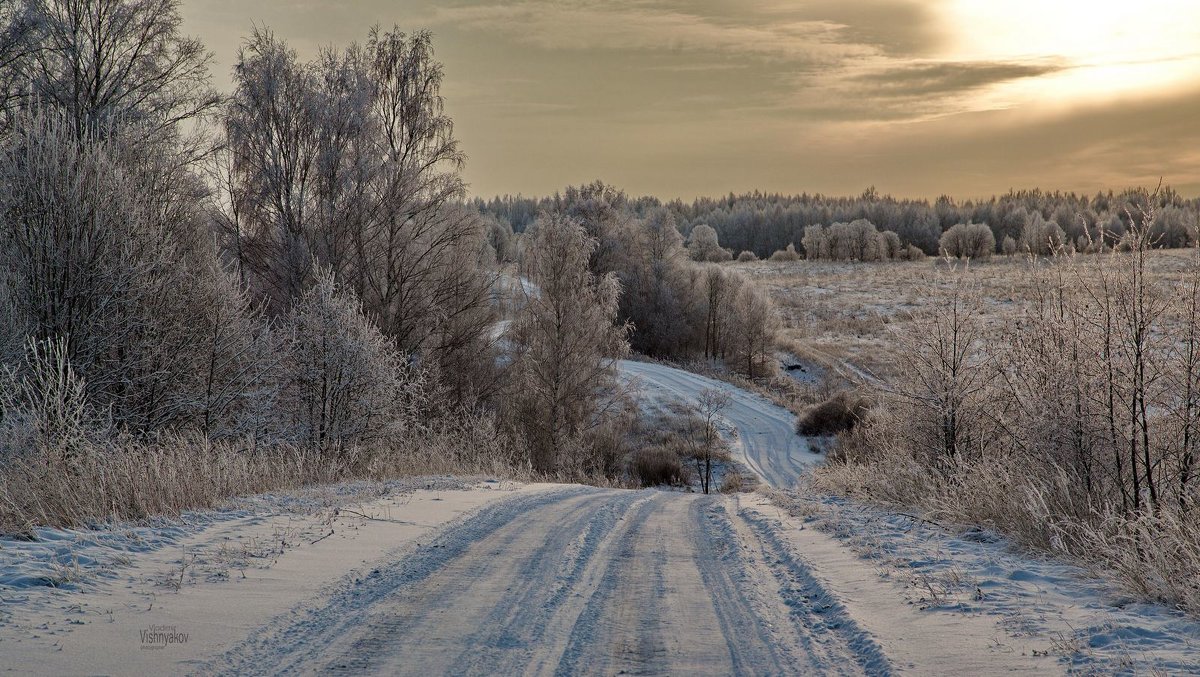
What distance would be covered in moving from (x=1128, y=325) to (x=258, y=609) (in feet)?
29.6

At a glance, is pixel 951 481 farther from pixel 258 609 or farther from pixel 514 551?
pixel 258 609

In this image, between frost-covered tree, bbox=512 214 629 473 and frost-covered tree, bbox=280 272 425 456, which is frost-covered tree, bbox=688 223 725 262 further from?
frost-covered tree, bbox=280 272 425 456

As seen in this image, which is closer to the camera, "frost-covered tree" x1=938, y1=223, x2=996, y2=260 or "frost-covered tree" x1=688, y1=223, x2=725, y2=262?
"frost-covered tree" x1=688, y1=223, x2=725, y2=262

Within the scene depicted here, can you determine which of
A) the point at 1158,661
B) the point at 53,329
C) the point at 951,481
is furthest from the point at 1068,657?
the point at 53,329

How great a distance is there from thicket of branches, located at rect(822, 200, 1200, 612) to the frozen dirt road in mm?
2539

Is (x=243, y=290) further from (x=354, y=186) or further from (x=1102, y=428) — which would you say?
(x=1102, y=428)

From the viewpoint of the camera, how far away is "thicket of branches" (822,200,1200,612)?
643 centimetres

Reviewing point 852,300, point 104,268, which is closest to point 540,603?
point 104,268

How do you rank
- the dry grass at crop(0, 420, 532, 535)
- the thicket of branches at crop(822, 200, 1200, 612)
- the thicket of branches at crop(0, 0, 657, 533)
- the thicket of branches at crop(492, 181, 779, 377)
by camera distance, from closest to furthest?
the thicket of branches at crop(822, 200, 1200, 612)
the dry grass at crop(0, 420, 532, 535)
the thicket of branches at crop(0, 0, 657, 533)
the thicket of branches at crop(492, 181, 779, 377)

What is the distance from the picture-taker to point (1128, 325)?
8.00m

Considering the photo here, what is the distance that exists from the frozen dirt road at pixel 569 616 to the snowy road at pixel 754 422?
27930mm

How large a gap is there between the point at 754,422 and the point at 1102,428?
3638 centimetres

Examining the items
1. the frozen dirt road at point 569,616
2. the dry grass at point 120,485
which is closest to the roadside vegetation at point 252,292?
the dry grass at point 120,485

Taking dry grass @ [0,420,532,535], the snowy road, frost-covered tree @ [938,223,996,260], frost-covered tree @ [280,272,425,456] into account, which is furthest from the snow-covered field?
frost-covered tree @ [938,223,996,260]
